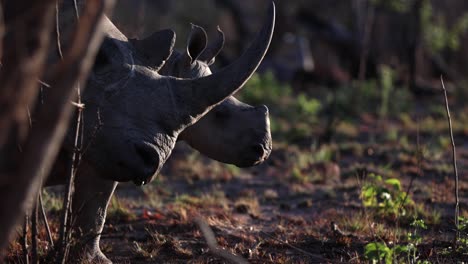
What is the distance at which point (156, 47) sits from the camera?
5.22m

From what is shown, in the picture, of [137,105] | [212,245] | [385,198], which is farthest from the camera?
[385,198]

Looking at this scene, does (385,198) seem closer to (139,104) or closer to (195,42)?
(195,42)

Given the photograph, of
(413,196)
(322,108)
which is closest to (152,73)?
(413,196)

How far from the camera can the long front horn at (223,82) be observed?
16.0 ft

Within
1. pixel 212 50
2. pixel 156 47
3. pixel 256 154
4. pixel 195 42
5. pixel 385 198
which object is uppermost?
pixel 156 47

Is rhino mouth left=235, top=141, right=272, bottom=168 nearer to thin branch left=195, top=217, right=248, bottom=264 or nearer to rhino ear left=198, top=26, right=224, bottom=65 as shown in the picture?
rhino ear left=198, top=26, right=224, bottom=65

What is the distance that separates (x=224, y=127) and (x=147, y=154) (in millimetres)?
1155

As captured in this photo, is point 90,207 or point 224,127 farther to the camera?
point 224,127

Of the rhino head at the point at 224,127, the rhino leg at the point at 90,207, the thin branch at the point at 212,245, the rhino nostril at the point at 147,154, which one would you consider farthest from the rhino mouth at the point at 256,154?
the thin branch at the point at 212,245

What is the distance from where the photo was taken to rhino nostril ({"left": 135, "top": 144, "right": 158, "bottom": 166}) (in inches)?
179

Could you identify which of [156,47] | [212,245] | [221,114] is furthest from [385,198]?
[212,245]

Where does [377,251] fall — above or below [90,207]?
above

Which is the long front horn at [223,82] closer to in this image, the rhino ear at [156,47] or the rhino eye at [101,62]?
the rhino ear at [156,47]

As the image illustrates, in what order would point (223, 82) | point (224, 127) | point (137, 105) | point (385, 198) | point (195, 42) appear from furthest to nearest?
point (385, 198) < point (195, 42) < point (224, 127) < point (223, 82) < point (137, 105)
